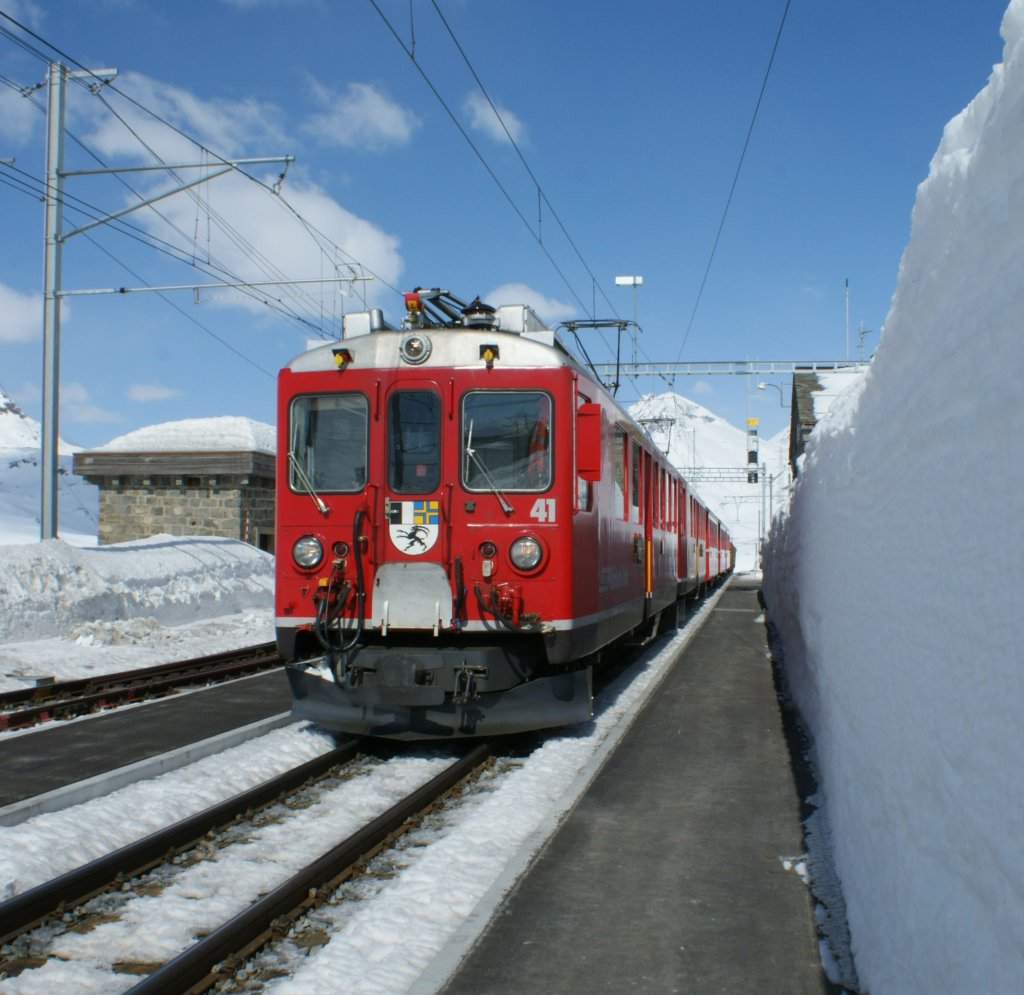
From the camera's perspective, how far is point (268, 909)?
14.2ft

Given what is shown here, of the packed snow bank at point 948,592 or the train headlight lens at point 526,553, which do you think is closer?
the packed snow bank at point 948,592

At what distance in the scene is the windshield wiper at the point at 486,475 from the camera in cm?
749

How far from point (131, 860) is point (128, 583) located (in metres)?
12.1

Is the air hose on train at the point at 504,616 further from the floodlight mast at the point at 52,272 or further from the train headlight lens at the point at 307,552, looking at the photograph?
the floodlight mast at the point at 52,272

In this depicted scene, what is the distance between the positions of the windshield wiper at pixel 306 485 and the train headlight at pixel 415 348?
3.86 ft

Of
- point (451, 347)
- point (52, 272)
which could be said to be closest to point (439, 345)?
point (451, 347)

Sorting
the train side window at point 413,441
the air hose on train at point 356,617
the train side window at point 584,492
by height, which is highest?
the train side window at point 413,441

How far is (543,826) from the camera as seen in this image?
Result: 5719 mm

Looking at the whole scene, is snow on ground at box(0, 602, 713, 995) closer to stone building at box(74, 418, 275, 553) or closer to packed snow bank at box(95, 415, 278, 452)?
stone building at box(74, 418, 275, 553)

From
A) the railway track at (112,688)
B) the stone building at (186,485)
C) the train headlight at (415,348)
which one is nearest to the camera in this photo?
the train headlight at (415,348)

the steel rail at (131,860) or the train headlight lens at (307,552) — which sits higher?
the train headlight lens at (307,552)

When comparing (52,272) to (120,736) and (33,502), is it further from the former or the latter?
(33,502)

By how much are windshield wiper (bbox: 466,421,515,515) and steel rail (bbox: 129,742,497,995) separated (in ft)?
A: 6.80

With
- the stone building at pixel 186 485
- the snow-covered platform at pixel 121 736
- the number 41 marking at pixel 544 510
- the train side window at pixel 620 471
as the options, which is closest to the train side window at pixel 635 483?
the train side window at pixel 620 471
